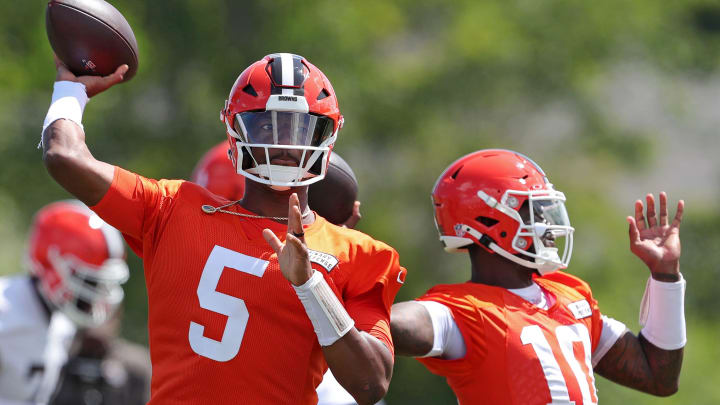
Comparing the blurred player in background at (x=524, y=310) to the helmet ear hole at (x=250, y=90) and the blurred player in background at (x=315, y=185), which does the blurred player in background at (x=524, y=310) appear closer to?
the blurred player in background at (x=315, y=185)

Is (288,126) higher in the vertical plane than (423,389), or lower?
higher

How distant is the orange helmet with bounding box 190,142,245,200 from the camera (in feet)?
A: 17.5

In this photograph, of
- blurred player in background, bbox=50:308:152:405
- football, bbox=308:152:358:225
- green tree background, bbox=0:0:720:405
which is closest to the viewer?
→ football, bbox=308:152:358:225

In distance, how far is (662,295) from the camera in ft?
14.6

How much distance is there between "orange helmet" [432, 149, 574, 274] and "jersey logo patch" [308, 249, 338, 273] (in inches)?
41.9

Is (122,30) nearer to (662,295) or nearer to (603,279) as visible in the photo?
(662,295)

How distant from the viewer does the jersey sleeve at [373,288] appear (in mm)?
3361

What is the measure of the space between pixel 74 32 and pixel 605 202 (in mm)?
11958

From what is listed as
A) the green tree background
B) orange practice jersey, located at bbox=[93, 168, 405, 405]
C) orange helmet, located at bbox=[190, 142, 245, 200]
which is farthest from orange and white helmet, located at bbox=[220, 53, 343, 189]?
the green tree background

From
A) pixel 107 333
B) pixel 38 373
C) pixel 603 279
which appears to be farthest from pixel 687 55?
pixel 38 373

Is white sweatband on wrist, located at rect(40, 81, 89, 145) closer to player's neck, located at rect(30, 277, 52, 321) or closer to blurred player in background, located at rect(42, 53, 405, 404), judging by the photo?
blurred player in background, located at rect(42, 53, 405, 404)

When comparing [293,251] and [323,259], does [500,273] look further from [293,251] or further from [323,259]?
[293,251]

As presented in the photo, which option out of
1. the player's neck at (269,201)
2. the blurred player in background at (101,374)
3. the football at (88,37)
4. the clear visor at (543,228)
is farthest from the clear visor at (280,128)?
the blurred player in background at (101,374)

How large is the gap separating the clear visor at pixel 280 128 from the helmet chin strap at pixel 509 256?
3.39 ft
